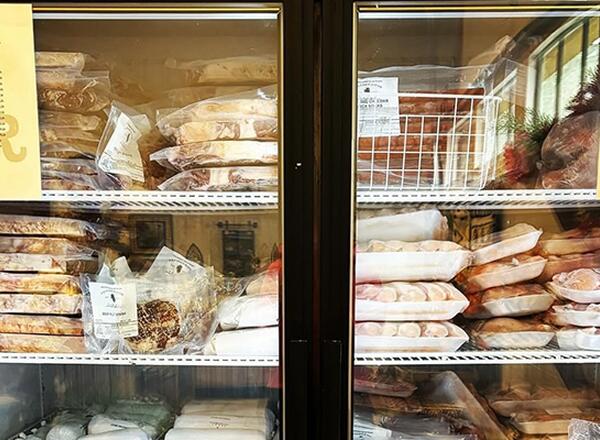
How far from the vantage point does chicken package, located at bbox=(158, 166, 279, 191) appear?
3.55ft

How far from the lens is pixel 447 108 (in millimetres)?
1106

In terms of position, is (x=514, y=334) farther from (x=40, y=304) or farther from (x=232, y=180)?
(x=40, y=304)

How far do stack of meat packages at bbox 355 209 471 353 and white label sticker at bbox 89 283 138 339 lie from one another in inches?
21.8

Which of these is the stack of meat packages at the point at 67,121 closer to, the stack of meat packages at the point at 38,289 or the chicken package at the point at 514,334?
the stack of meat packages at the point at 38,289

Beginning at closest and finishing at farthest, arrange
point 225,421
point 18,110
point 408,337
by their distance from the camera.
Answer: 1. point 18,110
2. point 408,337
3. point 225,421

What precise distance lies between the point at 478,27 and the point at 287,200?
31.5 inches

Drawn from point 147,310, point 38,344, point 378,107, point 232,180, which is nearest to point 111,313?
point 147,310

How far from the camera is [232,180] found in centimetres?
108

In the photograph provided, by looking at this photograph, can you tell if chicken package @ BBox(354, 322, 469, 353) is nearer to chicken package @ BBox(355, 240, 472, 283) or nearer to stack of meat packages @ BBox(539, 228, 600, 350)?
chicken package @ BBox(355, 240, 472, 283)

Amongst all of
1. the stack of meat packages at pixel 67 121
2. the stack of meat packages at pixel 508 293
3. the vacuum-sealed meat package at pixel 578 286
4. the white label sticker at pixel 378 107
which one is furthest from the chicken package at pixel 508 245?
the stack of meat packages at pixel 67 121

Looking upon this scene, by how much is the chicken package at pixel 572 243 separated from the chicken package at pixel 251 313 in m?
0.69

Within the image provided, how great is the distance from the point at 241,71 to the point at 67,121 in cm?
46

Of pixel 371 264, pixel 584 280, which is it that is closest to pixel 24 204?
pixel 371 264

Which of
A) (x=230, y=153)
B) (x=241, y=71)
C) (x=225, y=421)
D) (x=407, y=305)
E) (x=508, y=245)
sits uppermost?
(x=241, y=71)
